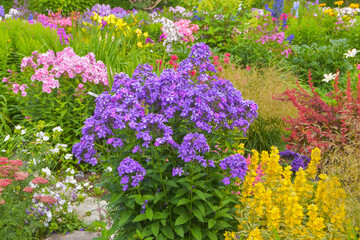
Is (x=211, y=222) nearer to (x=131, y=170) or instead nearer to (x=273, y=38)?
(x=131, y=170)

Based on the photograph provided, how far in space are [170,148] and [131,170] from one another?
1.53ft

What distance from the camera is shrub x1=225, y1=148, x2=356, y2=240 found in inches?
103

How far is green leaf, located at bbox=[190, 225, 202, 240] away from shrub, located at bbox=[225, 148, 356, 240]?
0.21 m

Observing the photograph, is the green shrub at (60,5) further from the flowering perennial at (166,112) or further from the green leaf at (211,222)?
the green leaf at (211,222)

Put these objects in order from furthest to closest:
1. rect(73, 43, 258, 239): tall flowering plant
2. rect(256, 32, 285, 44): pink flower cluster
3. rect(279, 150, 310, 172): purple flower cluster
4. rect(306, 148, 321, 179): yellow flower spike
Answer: rect(256, 32, 285, 44): pink flower cluster, rect(279, 150, 310, 172): purple flower cluster, rect(306, 148, 321, 179): yellow flower spike, rect(73, 43, 258, 239): tall flowering plant

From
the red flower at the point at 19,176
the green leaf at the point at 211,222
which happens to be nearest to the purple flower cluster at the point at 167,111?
the green leaf at the point at 211,222

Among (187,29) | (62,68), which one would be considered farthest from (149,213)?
(187,29)

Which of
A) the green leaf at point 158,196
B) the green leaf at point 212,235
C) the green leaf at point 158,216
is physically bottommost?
the green leaf at point 212,235

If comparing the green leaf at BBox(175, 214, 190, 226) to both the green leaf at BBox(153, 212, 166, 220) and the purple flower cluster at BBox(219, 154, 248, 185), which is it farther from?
the purple flower cluster at BBox(219, 154, 248, 185)

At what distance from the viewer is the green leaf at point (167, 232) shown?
2.71 m

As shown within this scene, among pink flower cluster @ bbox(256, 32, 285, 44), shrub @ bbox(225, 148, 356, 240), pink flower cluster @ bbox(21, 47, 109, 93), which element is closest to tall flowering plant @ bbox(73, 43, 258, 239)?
shrub @ bbox(225, 148, 356, 240)

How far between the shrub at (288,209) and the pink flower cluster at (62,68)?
260cm

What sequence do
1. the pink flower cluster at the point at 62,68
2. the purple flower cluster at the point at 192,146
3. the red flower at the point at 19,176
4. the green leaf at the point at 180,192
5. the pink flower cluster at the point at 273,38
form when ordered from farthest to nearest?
1. the pink flower cluster at the point at 273,38
2. the pink flower cluster at the point at 62,68
3. the red flower at the point at 19,176
4. the green leaf at the point at 180,192
5. the purple flower cluster at the point at 192,146

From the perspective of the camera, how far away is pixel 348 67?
26.1ft
